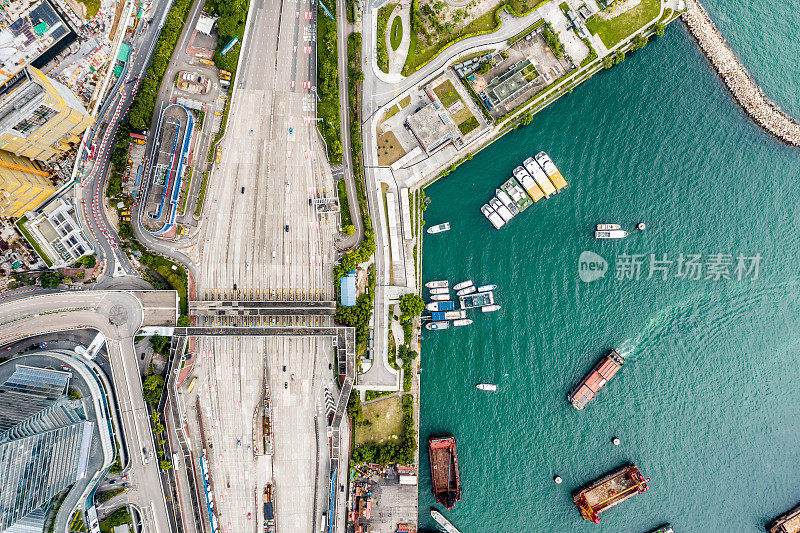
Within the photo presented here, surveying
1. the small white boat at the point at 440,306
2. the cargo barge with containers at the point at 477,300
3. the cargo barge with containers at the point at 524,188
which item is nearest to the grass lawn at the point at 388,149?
the cargo barge with containers at the point at 524,188

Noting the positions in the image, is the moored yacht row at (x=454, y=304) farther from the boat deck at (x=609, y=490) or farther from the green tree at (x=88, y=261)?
the green tree at (x=88, y=261)

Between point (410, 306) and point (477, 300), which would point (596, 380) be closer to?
point (477, 300)

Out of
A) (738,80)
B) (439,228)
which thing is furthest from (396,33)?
(738,80)

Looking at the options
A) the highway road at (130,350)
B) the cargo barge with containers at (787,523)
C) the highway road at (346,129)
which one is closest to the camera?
the highway road at (130,350)

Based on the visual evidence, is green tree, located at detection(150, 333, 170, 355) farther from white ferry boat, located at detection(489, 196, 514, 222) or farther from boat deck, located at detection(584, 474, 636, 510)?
boat deck, located at detection(584, 474, 636, 510)

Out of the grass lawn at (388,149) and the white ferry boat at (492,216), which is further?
the white ferry boat at (492,216)

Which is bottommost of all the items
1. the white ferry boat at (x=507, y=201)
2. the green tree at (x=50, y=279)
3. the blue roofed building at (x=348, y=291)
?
the blue roofed building at (x=348, y=291)
